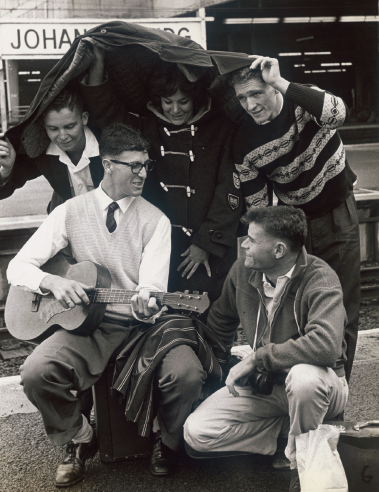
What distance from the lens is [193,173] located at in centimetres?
316

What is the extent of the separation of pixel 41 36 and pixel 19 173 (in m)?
1.06

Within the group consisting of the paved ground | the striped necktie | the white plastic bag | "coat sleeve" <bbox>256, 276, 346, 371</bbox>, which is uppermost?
the striped necktie

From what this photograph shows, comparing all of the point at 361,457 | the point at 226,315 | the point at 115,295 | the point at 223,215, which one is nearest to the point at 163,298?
the point at 115,295

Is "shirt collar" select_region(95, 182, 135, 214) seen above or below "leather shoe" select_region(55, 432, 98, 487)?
above

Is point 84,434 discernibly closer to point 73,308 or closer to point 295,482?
point 73,308

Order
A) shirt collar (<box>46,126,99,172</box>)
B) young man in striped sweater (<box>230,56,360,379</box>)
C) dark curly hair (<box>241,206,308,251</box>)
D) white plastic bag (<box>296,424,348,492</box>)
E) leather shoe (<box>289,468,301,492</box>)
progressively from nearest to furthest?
white plastic bag (<box>296,424,348,492</box>)
leather shoe (<box>289,468,301,492</box>)
dark curly hair (<box>241,206,308,251</box>)
young man in striped sweater (<box>230,56,360,379</box>)
shirt collar (<box>46,126,99,172</box>)

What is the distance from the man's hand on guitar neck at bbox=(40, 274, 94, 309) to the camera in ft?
8.92

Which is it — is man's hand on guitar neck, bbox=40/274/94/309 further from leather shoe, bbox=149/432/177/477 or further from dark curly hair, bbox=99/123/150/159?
leather shoe, bbox=149/432/177/477

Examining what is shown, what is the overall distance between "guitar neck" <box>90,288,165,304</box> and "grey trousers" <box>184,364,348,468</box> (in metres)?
0.54

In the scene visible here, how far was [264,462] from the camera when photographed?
2.86 metres

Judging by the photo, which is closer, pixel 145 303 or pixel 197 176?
pixel 145 303

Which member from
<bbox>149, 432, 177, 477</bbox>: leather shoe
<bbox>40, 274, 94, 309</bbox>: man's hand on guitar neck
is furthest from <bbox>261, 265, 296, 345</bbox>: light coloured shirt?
<bbox>40, 274, 94, 309</bbox>: man's hand on guitar neck

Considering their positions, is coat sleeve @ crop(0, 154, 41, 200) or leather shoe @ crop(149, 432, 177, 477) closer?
leather shoe @ crop(149, 432, 177, 477)

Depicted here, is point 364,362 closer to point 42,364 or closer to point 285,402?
point 285,402
